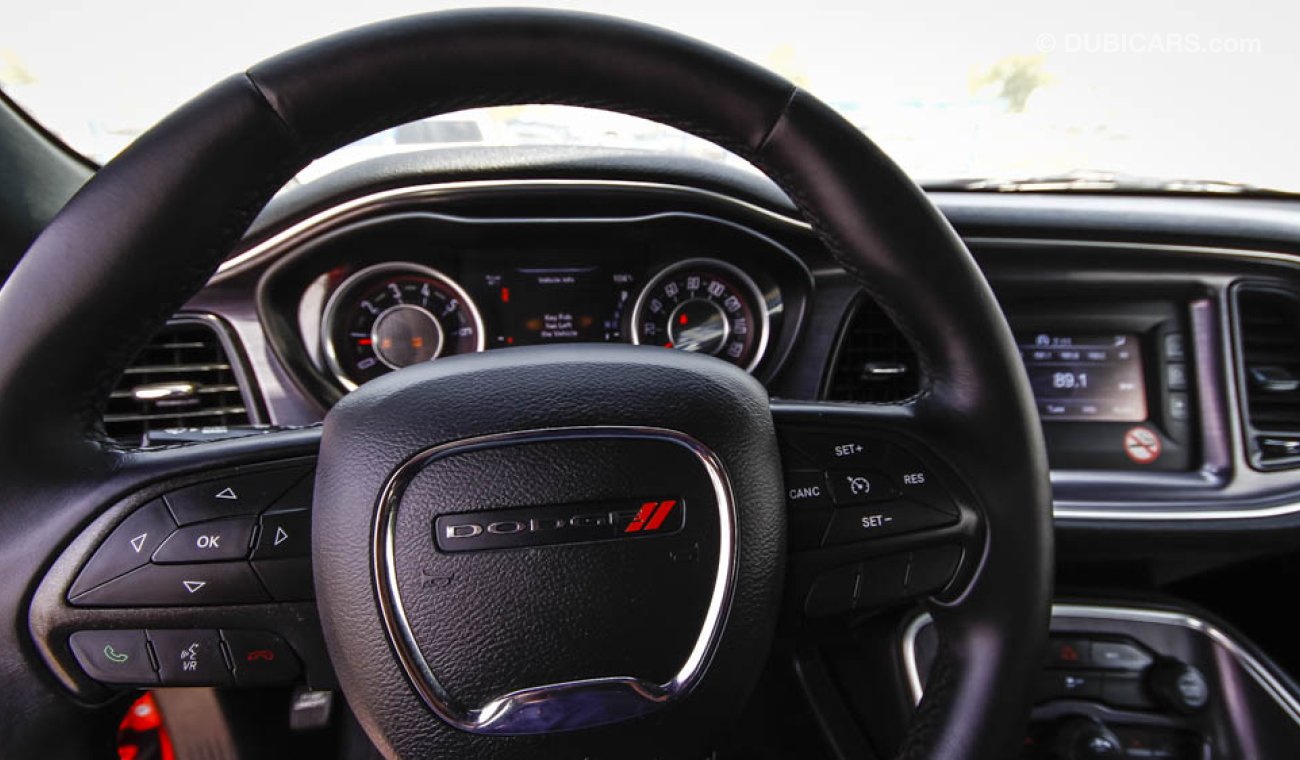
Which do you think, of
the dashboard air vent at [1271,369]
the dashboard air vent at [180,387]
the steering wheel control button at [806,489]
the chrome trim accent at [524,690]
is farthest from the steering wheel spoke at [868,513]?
the dashboard air vent at [1271,369]

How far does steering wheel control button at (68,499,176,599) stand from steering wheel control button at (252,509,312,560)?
0.08 metres

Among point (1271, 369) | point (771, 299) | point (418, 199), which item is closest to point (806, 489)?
point (771, 299)

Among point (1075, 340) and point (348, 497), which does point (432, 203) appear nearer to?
point (348, 497)

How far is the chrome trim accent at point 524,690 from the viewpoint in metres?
0.84

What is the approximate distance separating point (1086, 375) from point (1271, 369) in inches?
14.9

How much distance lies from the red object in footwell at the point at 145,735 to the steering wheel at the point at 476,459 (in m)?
0.40

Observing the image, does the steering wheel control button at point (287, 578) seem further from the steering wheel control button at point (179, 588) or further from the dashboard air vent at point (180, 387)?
the dashboard air vent at point (180, 387)

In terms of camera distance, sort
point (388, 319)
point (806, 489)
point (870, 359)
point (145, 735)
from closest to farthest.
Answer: point (806, 489) → point (145, 735) → point (388, 319) → point (870, 359)

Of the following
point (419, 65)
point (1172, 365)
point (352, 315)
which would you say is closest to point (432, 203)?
point (352, 315)

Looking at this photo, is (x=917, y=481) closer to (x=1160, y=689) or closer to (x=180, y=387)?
(x=1160, y=689)

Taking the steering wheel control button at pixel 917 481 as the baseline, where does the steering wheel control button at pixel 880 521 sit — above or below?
below

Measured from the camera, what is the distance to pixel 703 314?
182 centimetres

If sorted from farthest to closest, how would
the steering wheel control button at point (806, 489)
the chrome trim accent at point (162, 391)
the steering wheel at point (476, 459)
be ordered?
the chrome trim accent at point (162, 391), the steering wheel control button at point (806, 489), the steering wheel at point (476, 459)

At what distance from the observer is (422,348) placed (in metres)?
1.74
